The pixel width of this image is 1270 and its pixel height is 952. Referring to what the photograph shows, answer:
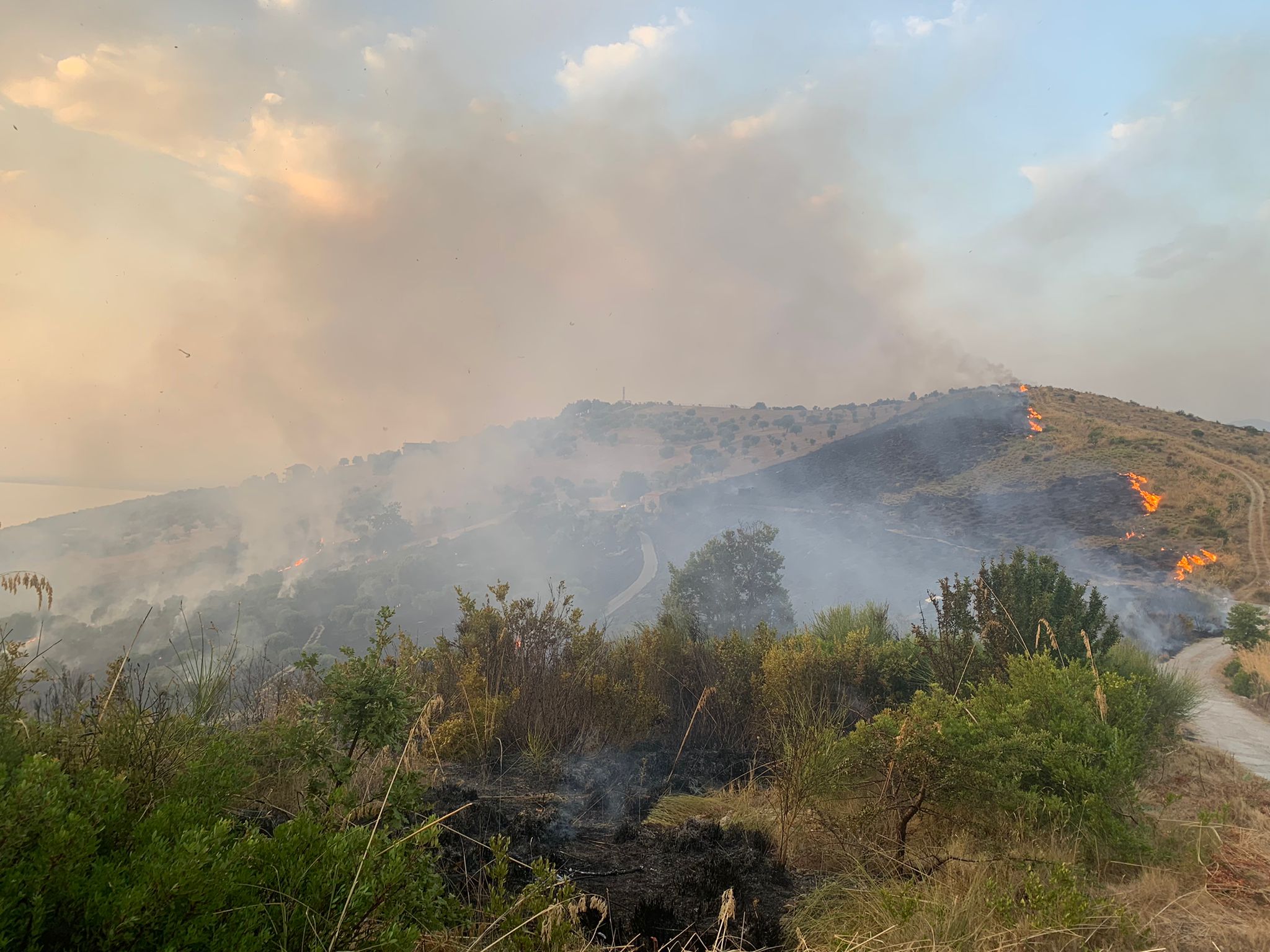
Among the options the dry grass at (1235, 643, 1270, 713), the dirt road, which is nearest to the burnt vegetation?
the dirt road

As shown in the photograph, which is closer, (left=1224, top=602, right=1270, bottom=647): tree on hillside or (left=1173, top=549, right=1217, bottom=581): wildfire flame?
(left=1224, top=602, right=1270, bottom=647): tree on hillside

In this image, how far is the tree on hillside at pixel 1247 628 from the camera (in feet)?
48.9

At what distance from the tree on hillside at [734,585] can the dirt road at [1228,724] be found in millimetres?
9576

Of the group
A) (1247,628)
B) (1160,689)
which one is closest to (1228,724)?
(1160,689)

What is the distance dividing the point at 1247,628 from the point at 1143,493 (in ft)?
72.5

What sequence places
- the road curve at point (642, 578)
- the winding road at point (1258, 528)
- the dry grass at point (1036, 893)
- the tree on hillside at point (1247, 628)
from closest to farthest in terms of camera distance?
the dry grass at point (1036, 893) < the tree on hillside at point (1247, 628) < the winding road at point (1258, 528) < the road curve at point (642, 578)

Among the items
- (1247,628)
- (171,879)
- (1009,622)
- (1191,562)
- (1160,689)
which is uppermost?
(171,879)

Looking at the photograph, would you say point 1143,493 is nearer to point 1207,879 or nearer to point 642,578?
point 642,578

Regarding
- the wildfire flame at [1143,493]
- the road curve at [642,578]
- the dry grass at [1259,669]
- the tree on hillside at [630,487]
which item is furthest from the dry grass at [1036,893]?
the tree on hillside at [630,487]

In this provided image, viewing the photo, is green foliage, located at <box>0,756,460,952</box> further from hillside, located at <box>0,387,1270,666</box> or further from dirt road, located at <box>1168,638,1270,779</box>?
hillside, located at <box>0,387,1270,666</box>

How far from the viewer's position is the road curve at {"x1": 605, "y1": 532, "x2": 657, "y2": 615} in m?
33.0

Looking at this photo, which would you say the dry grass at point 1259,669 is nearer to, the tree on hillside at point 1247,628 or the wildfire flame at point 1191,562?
the tree on hillside at point 1247,628

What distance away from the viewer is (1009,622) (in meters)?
7.83

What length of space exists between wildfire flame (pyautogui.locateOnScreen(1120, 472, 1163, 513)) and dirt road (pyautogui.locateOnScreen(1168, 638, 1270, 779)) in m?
20.5
